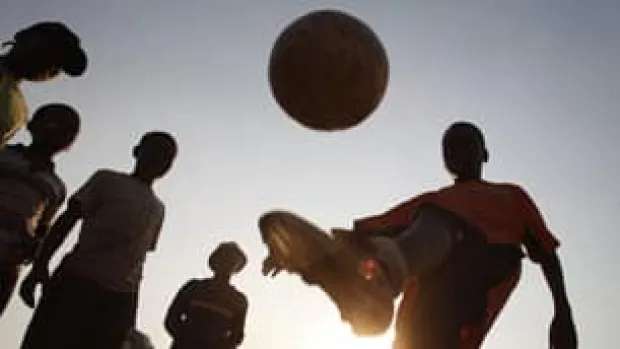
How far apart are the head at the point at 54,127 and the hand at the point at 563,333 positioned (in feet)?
12.4

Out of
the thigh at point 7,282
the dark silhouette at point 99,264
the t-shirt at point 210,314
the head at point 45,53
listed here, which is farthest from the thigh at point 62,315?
the t-shirt at point 210,314

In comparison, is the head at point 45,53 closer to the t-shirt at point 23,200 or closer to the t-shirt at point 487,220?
the t-shirt at point 23,200

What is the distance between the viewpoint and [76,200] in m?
6.22

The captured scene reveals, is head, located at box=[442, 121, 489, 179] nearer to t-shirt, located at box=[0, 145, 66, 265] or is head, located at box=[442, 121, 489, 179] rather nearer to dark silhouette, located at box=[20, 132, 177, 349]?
dark silhouette, located at box=[20, 132, 177, 349]

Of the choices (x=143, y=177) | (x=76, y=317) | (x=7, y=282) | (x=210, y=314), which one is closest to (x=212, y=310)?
(x=210, y=314)

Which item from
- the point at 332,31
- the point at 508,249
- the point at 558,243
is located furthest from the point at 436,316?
the point at 332,31

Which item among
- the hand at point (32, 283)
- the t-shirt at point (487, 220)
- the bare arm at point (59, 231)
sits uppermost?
the t-shirt at point (487, 220)

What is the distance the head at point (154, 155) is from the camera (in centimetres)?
670

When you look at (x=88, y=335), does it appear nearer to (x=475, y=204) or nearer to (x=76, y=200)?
(x=76, y=200)

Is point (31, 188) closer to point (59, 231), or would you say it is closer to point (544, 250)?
point (59, 231)

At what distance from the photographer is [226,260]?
9.79m

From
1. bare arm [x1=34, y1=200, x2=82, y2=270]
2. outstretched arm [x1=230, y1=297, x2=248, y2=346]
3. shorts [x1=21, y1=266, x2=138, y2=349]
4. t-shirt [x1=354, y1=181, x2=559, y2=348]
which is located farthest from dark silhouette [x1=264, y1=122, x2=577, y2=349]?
outstretched arm [x1=230, y1=297, x2=248, y2=346]

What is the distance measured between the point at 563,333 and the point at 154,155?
11.4ft

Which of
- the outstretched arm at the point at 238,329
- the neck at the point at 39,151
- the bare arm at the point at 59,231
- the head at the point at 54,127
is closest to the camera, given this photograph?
the bare arm at the point at 59,231
